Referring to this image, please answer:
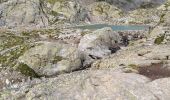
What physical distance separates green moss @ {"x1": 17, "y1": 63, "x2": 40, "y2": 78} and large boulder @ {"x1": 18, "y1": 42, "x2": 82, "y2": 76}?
529 mm

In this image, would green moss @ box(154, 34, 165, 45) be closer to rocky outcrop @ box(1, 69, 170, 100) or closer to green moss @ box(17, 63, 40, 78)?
green moss @ box(17, 63, 40, 78)

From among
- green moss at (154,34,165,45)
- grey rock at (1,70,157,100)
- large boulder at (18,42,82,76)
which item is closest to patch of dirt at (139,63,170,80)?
grey rock at (1,70,157,100)

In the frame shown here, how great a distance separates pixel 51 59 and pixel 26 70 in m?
4.72

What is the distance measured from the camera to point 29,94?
A: 35812 mm

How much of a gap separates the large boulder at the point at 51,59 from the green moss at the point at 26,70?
0.53 m

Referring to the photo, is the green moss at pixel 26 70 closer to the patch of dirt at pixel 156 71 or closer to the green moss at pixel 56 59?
the green moss at pixel 56 59

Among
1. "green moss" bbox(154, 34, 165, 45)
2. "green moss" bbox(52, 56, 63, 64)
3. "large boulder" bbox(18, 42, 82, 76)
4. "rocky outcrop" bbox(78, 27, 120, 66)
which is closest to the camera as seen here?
"large boulder" bbox(18, 42, 82, 76)

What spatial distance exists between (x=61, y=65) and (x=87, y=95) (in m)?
26.2

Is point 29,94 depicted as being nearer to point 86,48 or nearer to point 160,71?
point 160,71

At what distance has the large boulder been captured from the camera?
2322 inches

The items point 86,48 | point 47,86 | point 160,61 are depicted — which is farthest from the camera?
point 86,48

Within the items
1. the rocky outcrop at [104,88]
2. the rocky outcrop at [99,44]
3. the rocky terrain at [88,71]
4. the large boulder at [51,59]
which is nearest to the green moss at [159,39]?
the rocky terrain at [88,71]

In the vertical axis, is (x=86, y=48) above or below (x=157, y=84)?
below

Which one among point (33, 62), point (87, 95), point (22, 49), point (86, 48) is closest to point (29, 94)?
point (87, 95)
